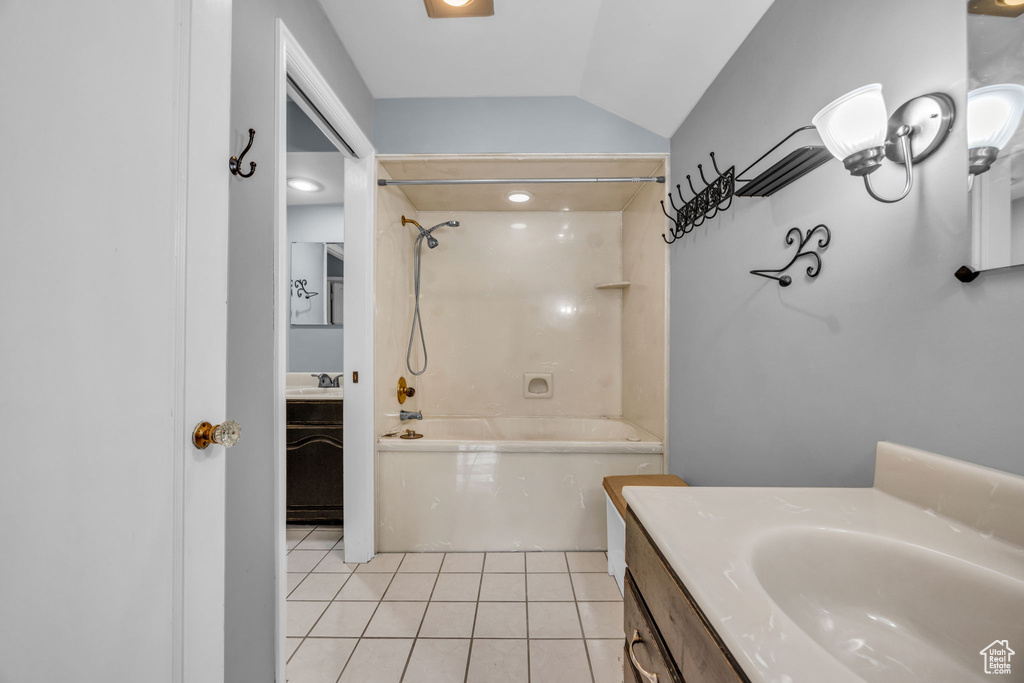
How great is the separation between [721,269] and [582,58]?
1.17 metres

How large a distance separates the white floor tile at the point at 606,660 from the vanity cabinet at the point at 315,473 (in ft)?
5.22

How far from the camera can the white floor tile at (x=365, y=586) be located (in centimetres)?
178

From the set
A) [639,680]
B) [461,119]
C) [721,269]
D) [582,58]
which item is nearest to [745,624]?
[639,680]

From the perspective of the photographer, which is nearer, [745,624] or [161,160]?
[745,624]

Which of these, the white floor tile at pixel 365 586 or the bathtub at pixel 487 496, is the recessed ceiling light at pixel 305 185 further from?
the white floor tile at pixel 365 586

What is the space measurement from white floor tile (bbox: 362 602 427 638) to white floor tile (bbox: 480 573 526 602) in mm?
273

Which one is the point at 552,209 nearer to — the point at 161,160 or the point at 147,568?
the point at 161,160

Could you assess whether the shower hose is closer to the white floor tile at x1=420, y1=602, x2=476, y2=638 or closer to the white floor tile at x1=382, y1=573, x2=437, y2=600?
the white floor tile at x1=382, y1=573, x2=437, y2=600

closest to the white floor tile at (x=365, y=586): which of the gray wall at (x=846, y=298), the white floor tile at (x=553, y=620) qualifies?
the white floor tile at (x=553, y=620)

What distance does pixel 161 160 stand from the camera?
2.08 feet

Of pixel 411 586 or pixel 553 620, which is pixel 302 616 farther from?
pixel 553 620

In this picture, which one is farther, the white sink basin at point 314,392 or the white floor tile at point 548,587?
the white sink basin at point 314,392

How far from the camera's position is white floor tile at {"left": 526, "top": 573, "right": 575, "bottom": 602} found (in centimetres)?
176

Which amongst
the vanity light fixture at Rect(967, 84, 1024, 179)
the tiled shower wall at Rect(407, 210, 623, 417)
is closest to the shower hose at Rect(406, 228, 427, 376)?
the tiled shower wall at Rect(407, 210, 623, 417)
